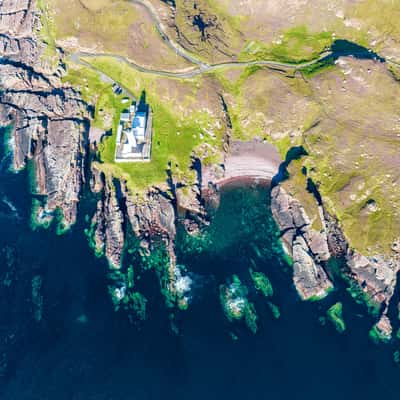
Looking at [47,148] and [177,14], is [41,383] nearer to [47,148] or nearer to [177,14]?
[47,148]

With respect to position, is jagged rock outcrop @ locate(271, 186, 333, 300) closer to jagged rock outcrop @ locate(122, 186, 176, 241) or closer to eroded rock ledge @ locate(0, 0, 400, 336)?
eroded rock ledge @ locate(0, 0, 400, 336)

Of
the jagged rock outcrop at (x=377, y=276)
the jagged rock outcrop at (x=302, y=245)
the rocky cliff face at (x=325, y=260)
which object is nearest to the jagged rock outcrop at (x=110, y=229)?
the jagged rock outcrop at (x=302, y=245)

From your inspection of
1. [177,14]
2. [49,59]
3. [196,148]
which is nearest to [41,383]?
[196,148]

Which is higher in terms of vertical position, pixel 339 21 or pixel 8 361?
pixel 339 21

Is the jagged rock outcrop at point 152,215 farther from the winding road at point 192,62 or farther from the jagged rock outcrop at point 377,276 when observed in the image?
the jagged rock outcrop at point 377,276

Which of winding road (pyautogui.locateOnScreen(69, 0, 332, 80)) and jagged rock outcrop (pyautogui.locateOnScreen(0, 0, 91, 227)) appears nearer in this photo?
jagged rock outcrop (pyautogui.locateOnScreen(0, 0, 91, 227))

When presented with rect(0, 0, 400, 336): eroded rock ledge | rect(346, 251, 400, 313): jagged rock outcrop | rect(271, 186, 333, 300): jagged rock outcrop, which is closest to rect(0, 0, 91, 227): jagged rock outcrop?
rect(0, 0, 400, 336): eroded rock ledge

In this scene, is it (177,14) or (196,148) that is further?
(177,14)
